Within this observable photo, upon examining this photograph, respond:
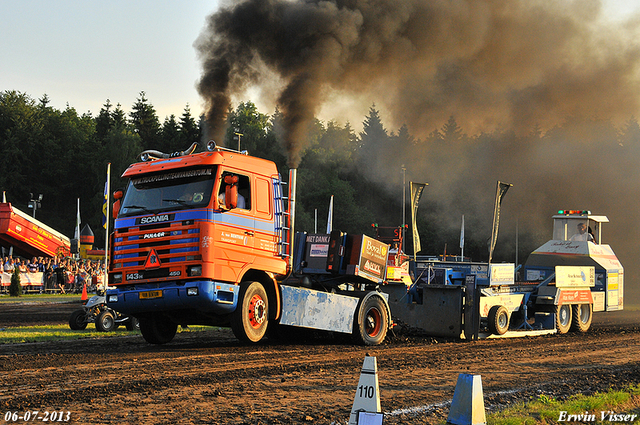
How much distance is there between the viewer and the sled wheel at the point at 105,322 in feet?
53.0

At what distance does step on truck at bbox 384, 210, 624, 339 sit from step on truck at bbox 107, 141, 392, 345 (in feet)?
8.18

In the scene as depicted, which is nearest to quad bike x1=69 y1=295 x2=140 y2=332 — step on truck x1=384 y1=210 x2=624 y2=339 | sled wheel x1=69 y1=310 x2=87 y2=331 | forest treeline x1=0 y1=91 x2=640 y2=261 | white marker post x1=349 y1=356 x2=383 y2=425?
sled wheel x1=69 y1=310 x2=87 y2=331

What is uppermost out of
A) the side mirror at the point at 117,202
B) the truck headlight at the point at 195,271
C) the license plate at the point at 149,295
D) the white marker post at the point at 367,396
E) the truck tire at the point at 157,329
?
the side mirror at the point at 117,202

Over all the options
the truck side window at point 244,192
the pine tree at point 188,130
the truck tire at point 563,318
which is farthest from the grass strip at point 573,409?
the pine tree at point 188,130

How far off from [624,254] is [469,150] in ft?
62.2

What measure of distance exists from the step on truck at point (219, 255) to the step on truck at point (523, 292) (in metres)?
2.49

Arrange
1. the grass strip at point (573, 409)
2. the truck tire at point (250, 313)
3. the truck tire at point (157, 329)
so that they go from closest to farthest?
1. the grass strip at point (573, 409)
2. the truck tire at point (250, 313)
3. the truck tire at point (157, 329)

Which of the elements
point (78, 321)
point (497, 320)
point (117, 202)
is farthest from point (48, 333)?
point (497, 320)

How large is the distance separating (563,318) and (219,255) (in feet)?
34.9

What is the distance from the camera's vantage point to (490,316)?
1516 cm

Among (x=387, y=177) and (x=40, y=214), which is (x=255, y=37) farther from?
(x=40, y=214)

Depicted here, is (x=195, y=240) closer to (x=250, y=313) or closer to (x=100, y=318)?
(x=250, y=313)

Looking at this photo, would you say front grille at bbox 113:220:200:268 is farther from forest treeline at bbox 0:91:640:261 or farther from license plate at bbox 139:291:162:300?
forest treeline at bbox 0:91:640:261

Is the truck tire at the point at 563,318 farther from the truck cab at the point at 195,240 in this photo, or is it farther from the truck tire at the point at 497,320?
the truck cab at the point at 195,240
